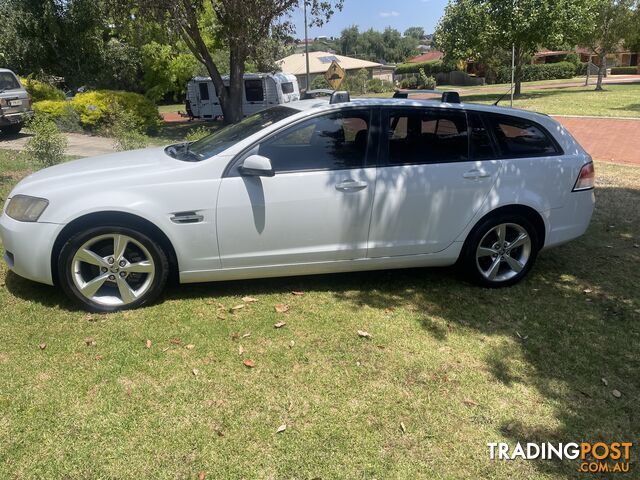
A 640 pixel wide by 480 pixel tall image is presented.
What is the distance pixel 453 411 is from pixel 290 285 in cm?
189

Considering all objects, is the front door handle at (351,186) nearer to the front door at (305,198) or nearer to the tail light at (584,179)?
the front door at (305,198)

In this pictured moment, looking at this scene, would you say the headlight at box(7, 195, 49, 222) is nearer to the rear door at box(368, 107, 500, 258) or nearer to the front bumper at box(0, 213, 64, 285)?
the front bumper at box(0, 213, 64, 285)

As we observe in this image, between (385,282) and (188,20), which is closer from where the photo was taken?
(385,282)

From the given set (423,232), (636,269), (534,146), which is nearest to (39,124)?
(423,232)

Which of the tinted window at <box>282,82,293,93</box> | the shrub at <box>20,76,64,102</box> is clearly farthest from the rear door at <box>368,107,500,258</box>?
the tinted window at <box>282,82,293,93</box>

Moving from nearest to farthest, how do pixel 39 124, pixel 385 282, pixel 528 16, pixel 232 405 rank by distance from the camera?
1. pixel 232 405
2. pixel 385 282
3. pixel 39 124
4. pixel 528 16

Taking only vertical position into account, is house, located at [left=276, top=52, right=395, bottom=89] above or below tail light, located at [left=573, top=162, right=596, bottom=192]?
above

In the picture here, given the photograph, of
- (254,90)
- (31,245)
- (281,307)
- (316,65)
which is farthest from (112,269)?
(316,65)

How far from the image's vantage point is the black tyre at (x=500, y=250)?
4.28 meters

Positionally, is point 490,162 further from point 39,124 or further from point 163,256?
point 39,124

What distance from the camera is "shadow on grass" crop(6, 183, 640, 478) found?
9.63 feet

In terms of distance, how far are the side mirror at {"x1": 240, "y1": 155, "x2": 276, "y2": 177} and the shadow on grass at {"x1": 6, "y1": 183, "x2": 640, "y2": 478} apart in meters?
1.07

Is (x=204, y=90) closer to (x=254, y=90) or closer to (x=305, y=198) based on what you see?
(x=254, y=90)

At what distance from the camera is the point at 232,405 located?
2.94 metres
